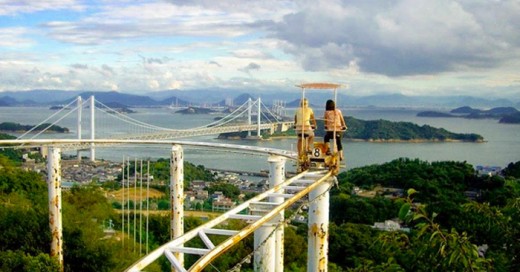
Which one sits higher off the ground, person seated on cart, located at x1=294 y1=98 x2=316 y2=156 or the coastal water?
person seated on cart, located at x1=294 y1=98 x2=316 y2=156

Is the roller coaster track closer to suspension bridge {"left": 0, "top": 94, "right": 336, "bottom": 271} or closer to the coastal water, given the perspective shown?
suspension bridge {"left": 0, "top": 94, "right": 336, "bottom": 271}

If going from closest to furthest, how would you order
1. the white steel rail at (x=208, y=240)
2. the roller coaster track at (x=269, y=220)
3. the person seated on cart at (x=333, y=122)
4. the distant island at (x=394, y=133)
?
the white steel rail at (x=208, y=240) < the roller coaster track at (x=269, y=220) < the person seated on cart at (x=333, y=122) < the distant island at (x=394, y=133)

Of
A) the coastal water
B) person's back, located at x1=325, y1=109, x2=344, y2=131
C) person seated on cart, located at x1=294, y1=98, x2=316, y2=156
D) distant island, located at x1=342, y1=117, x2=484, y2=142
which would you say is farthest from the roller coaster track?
distant island, located at x1=342, y1=117, x2=484, y2=142

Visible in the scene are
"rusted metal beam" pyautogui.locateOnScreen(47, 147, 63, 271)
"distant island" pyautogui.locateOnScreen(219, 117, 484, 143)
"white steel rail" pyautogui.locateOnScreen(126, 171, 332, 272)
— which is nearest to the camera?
"white steel rail" pyautogui.locateOnScreen(126, 171, 332, 272)

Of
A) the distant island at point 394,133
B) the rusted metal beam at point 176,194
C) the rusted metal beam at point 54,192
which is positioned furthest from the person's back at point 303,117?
the distant island at point 394,133

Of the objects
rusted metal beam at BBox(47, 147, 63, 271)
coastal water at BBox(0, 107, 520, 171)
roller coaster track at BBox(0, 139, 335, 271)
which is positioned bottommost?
coastal water at BBox(0, 107, 520, 171)

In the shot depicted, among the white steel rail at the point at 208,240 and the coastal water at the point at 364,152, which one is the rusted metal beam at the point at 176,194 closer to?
the white steel rail at the point at 208,240

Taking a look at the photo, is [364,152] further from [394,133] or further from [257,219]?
[257,219]

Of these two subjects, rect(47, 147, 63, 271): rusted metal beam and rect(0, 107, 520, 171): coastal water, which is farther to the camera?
rect(0, 107, 520, 171): coastal water

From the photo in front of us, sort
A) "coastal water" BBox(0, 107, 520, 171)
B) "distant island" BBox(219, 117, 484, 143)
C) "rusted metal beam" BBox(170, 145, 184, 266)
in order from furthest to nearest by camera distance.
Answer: "distant island" BBox(219, 117, 484, 143) → "coastal water" BBox(0, 107, 520, 171) → "rusted metal beam" BBox(170, 145, 184, 266)

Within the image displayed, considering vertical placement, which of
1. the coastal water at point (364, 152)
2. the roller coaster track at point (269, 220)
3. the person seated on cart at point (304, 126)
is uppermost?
the person seated on cart at point (304, 126)
